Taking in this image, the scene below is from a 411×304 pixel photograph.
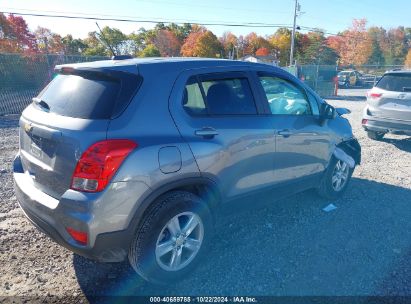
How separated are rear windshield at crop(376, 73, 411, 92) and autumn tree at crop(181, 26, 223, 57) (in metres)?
55.2

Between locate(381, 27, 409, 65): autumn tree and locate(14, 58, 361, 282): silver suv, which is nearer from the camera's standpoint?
locate(14, 58, 361, 282): silver suv

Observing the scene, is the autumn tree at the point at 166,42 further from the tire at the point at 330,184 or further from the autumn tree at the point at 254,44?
the tire at the point at 330,184

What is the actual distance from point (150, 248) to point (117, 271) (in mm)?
629

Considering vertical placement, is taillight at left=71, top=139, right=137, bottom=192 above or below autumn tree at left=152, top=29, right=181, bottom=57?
below

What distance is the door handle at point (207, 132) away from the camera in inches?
103

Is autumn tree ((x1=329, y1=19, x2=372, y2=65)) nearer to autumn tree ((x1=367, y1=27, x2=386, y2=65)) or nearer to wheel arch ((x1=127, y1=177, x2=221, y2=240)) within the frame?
autumn tree ((x1=367, y1=27, x2=386, y2=65))

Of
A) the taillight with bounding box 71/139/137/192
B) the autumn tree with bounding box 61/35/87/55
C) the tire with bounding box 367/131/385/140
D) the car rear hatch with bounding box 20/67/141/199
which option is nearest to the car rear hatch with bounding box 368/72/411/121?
the tire with bounding box 367/131/385/140

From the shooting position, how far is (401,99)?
6746 mm

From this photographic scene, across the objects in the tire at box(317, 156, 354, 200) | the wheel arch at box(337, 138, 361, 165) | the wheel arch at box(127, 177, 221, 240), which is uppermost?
the wheel arch at box(127, 177, 221, 240)

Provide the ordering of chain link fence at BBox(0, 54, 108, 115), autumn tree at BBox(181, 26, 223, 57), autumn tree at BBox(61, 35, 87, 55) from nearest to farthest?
chain link fence at BBox(0, 54, 108, 115) < autumn tree at BBox(61, 35, 87, 55) < autumn tree at BBox(181, 26, 223, 57)

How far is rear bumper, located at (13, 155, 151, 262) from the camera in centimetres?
217

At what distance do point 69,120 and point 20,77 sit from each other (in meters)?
10.4

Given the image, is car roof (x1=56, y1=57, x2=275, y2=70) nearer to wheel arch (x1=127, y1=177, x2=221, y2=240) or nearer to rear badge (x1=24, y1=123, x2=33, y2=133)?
rear badge (x1=24, y1=123, x2=33, y2=133)

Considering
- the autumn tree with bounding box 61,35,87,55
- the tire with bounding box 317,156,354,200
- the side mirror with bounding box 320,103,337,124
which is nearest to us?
the side mirror with bounding box 320,103,337,124
